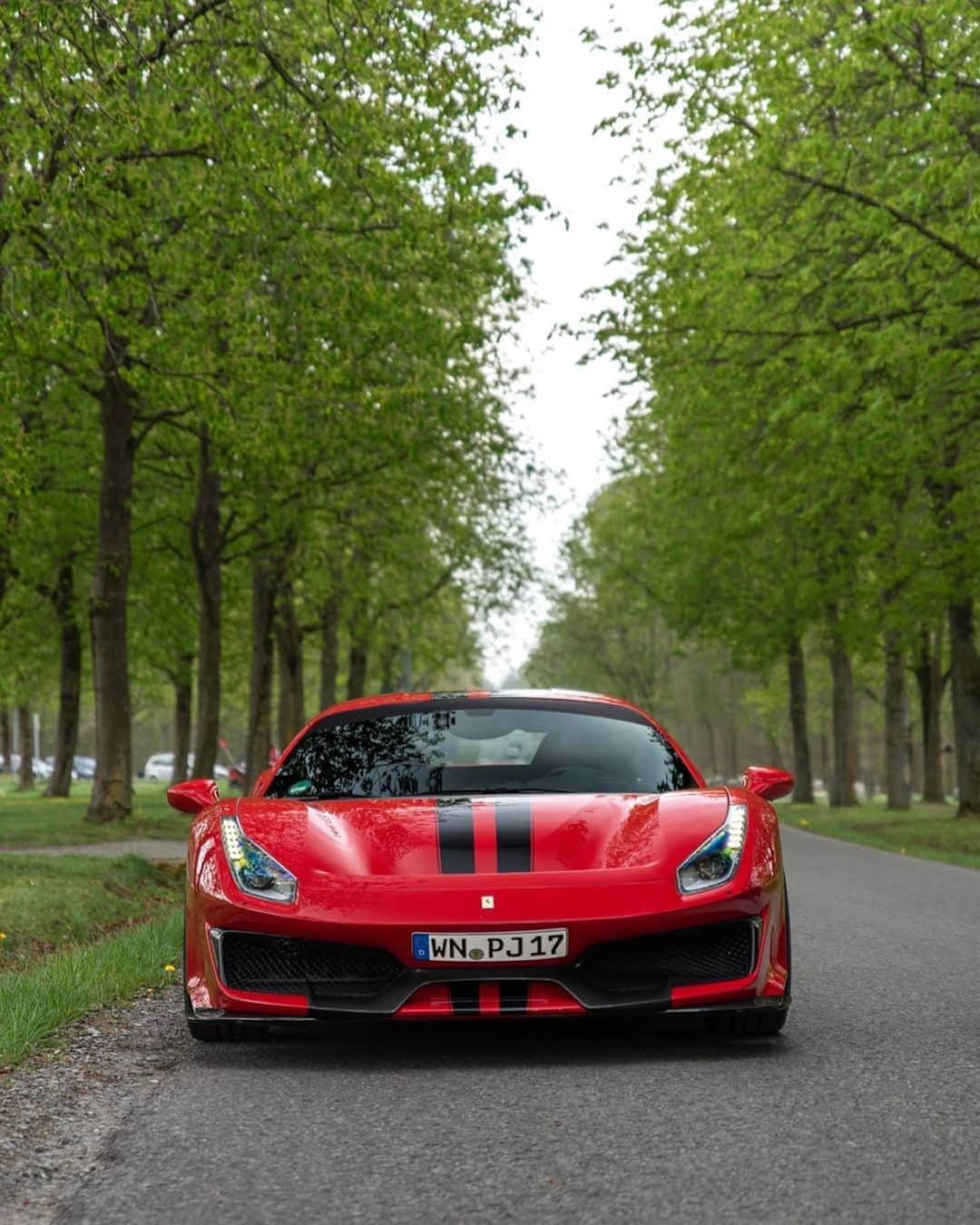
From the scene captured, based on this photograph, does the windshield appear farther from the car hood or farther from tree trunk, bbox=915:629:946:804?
tree trunk, bbox=915:629:946:804

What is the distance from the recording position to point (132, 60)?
1325 cm

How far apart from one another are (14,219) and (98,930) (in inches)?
247

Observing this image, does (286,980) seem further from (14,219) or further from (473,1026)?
(14,219)

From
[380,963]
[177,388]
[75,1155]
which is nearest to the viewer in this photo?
[75,1155]

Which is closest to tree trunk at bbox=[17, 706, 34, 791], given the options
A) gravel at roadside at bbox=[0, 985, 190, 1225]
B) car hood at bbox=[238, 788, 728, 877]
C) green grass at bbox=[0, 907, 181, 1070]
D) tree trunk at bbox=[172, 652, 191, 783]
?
tree trunk at bbox=[172, 652, 191, 783]

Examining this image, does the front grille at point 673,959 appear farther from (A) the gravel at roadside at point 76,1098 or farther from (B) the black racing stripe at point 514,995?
(A) the gravel at roadside at point 76,1098

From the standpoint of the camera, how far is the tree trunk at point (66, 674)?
31312 mm

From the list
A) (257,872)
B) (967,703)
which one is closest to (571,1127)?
(257,872)

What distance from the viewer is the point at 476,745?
738 cm

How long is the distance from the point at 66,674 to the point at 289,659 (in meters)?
4.70

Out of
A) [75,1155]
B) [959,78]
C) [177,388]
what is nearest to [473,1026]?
[75,1155]

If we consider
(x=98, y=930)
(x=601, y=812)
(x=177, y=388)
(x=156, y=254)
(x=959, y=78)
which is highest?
(x=959, y=78)

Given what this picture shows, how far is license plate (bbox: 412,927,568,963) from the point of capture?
5371 mm

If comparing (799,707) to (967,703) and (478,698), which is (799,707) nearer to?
(967,703)
